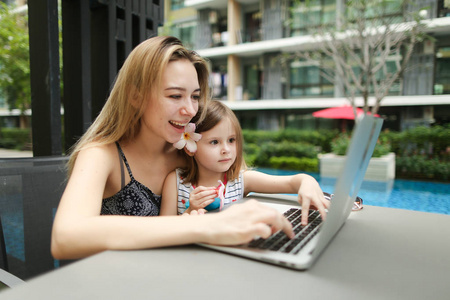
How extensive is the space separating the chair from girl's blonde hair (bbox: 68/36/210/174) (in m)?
0.22

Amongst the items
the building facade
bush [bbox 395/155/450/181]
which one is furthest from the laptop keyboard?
the building facade

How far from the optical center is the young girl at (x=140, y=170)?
0.71 meters

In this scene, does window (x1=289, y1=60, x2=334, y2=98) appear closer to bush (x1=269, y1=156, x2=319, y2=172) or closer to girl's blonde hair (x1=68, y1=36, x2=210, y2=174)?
bush (x1=269, y1=156, x2=319, y2=172)

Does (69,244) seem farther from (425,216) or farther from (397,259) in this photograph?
(425,216)

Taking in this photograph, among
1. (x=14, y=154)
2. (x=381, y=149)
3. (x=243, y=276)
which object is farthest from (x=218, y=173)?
(x=14, y=154)

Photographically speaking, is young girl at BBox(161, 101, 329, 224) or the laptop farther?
young girl at BBox(161, 101, 329, 224)

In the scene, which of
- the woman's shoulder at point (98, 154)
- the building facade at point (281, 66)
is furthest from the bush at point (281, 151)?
the woman's shoulder at point (98, 154)

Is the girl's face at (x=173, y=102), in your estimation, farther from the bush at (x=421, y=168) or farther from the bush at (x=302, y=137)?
the bush at (x=302, y=137)

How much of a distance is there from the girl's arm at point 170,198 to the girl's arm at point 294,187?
1.16 feet

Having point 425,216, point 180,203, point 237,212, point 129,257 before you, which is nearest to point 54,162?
point 180,203

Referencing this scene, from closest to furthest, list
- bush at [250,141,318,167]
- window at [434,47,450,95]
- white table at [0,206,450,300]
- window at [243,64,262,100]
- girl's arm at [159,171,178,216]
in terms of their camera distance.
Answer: white table at [0,206,450,300]
girl's arm at [159,171,178,216]
bush at [250,141,318,167]
window at [434,47,450,95]
window at [243,64,262,100]

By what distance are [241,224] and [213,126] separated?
0.72m

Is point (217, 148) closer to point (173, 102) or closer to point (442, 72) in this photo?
point (173, 102)

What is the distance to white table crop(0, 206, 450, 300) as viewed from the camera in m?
0.55
